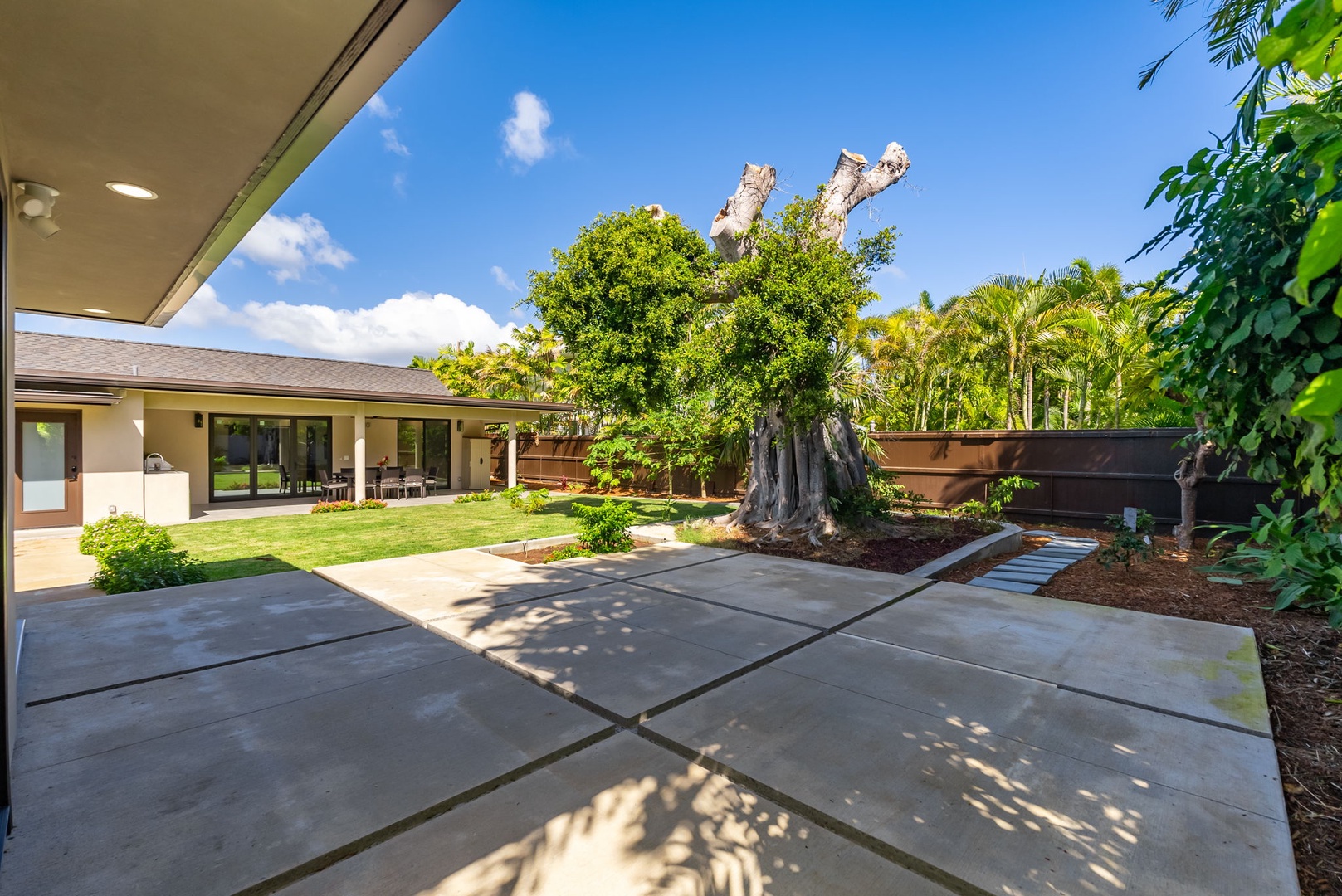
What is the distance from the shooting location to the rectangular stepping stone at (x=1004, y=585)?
20.7ft

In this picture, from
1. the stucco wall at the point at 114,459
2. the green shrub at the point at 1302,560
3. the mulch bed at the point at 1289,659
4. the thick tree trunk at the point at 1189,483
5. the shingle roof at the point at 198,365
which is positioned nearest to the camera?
the mulch bed at the point at 1289,659

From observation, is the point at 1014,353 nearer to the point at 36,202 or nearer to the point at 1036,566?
the point at 1036,566

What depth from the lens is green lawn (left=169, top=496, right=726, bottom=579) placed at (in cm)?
801

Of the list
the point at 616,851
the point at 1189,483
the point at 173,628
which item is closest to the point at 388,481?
the point at 173,628

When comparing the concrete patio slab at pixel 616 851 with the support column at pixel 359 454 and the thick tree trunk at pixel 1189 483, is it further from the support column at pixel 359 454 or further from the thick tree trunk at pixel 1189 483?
the support column at pixel 359 454

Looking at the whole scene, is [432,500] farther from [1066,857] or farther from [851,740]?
[1066,857]

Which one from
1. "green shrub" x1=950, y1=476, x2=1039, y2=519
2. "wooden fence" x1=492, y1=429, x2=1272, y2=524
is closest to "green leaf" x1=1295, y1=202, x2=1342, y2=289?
"green shrub" x1=950, y1=476, x2=1039, y2=519

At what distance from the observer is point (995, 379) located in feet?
68.3

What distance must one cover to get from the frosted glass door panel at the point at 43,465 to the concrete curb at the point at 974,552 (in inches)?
553

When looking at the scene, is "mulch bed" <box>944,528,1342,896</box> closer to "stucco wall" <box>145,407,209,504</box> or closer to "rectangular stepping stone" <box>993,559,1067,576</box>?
"rectangular stepping stone" <box>993,559,1067,576</box>

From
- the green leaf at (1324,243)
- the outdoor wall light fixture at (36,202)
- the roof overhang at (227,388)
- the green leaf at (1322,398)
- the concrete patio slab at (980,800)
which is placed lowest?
the concrete patio slab at (980,800)

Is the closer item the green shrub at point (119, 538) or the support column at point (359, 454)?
the green shrub at point (119, 538)

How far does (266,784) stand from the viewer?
271 cm

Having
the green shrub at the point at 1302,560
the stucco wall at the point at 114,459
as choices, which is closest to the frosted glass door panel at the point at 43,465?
the stucco wall at the point at 114,459
